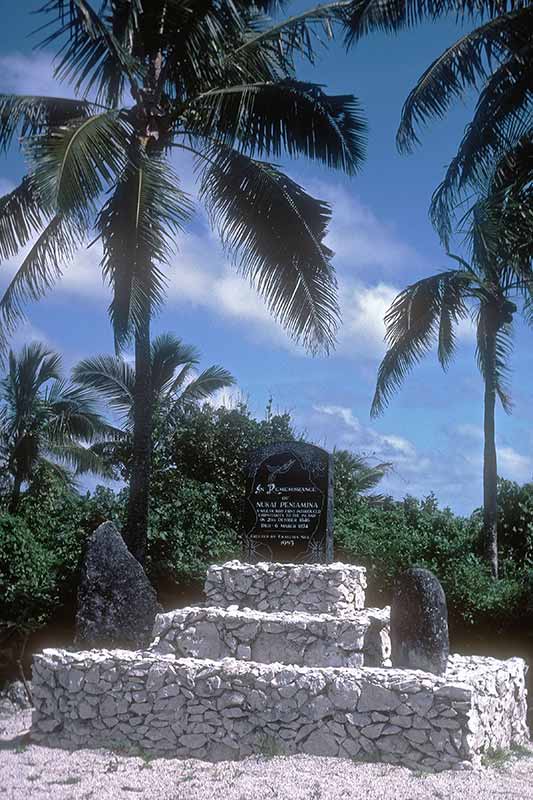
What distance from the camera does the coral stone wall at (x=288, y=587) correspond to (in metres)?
12.9

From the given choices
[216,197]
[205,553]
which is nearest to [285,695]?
[205,553]

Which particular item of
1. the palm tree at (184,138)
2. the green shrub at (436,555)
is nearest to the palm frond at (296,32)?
the palm tree at (184,138)

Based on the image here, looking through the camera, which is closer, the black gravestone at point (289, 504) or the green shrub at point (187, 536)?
the black gravestone at point (289, 504)

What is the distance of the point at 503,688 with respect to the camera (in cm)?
1040

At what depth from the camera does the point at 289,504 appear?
13.8 meters

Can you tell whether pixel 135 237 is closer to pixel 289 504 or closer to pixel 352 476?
pixel 289 504

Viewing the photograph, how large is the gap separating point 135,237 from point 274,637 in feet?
19.6

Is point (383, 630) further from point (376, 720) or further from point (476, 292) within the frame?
point (476, 292)

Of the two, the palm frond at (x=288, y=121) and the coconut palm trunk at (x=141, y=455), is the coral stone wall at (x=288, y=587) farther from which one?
the palm frond at (x=288, y=121)

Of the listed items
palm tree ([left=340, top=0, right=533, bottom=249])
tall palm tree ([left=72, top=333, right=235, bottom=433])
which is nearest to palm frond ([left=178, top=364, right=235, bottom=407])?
tall palm tree ([left=72, top=333, right=235, bottom=433])

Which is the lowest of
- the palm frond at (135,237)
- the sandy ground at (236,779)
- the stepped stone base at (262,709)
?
the sandy ground at (236,779)

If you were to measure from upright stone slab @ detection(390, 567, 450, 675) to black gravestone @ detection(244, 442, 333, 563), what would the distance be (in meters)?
3.26

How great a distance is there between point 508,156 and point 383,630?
844 centimetres

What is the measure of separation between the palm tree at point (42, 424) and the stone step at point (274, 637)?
37.5 feet
